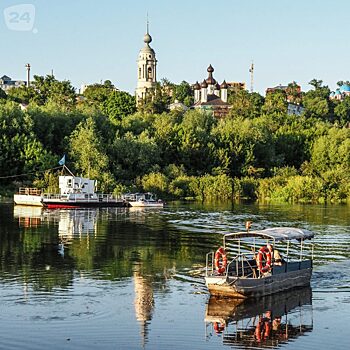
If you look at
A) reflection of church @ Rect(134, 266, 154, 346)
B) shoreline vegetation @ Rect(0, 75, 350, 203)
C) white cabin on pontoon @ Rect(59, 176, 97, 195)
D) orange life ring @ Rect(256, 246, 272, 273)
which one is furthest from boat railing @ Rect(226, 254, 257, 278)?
shoreline vegetation @ Rect(0, 75, 350, 203)

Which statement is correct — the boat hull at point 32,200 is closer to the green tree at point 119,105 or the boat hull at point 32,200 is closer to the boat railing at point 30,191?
the boat railing at point 30,191

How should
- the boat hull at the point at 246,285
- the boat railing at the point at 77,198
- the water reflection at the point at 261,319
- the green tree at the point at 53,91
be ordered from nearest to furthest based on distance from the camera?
the water reflection at the point at 261,319, the boat hull at the point at 246,285, the boat railing at the point at 77,198, the green tree at the point at 53,91

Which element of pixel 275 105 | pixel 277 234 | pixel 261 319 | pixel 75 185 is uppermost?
pixel 275 105

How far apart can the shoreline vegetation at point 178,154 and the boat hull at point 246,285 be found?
59922 millimetres

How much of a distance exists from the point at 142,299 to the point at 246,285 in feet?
13.9

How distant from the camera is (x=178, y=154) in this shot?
111562 mm

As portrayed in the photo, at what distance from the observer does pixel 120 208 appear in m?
81.7

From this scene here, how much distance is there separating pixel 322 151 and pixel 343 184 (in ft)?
57.2

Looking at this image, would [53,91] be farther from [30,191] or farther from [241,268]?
[241,268]

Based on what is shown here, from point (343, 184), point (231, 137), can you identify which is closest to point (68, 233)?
point (343, 184)

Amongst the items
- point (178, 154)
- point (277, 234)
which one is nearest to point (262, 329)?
point (277, 234)

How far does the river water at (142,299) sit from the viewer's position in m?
25.9

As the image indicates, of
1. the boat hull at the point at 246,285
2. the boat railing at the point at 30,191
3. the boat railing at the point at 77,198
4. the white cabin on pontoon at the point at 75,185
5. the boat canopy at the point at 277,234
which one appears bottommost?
the boat hull at the point at 246,285

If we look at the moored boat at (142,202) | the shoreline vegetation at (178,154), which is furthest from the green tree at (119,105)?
the moored boat at (142,202)
